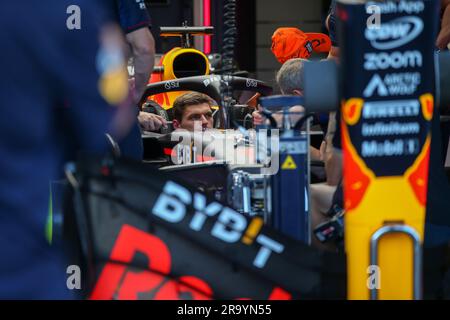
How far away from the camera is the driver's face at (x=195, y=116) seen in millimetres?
4586

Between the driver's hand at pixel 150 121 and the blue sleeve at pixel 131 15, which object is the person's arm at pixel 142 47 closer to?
the blue sleeve at pixel 131 15

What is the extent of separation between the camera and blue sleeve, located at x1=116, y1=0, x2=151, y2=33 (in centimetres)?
242

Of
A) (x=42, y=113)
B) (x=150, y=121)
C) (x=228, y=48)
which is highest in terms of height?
(x=228, y=48)

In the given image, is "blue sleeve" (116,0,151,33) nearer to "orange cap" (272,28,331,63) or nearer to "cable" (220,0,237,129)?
"cable" (220,0,237,129)

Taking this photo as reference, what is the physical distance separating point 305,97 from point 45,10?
48 cm

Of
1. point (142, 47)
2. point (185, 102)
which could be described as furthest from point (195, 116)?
point (142, 47)

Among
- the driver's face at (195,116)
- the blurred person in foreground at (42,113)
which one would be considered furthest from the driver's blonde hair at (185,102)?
the blurred person in foreground at (42,113)

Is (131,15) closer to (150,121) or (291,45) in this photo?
(150,121)

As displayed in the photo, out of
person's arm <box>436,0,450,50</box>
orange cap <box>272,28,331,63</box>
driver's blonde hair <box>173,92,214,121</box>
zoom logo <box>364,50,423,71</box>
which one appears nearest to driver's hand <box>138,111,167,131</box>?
Answer: person's arm <box>436,0,450,50</box>

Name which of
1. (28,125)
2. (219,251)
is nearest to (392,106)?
(219,251)

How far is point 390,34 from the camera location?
60.6 inches

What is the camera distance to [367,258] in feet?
5.30

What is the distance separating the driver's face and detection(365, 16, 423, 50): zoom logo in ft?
9.91

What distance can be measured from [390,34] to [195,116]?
315 cm
